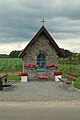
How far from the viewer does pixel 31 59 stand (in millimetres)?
21844

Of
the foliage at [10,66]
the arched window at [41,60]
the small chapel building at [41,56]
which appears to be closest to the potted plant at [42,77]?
the small chapel building at [41,56]

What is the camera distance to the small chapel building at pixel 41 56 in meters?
21.7

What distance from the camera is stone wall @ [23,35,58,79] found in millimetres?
21828

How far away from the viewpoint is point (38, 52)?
21969mm

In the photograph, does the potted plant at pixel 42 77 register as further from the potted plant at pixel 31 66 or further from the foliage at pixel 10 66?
the foliage at pixel 10 66

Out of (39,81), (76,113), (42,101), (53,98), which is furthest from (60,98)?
(39,81)

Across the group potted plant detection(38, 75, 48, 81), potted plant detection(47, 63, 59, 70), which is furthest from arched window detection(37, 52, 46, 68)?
potted plant detection(38, 75, 48, 81)

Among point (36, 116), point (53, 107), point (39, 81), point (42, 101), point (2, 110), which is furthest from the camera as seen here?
point (39, 81)

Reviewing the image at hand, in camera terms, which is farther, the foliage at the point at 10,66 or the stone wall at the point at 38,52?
the foliage at the point at 10,66

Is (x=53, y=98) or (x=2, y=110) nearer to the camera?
(x=2, y=110)

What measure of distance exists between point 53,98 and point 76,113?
11.2 feet

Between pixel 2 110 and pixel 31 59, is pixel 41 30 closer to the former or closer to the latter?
pixel 31 59

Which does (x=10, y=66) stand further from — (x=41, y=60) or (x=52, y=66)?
(x=52, y=66)

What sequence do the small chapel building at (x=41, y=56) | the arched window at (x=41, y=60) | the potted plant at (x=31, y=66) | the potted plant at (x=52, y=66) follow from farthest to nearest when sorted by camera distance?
1. the arched window at (x=41, y=60)
2. the potted plant at (x=52, y=66)
3. the small chapel building at (x=41, y=56)
4. the potted plant at (x=31, y=66)
